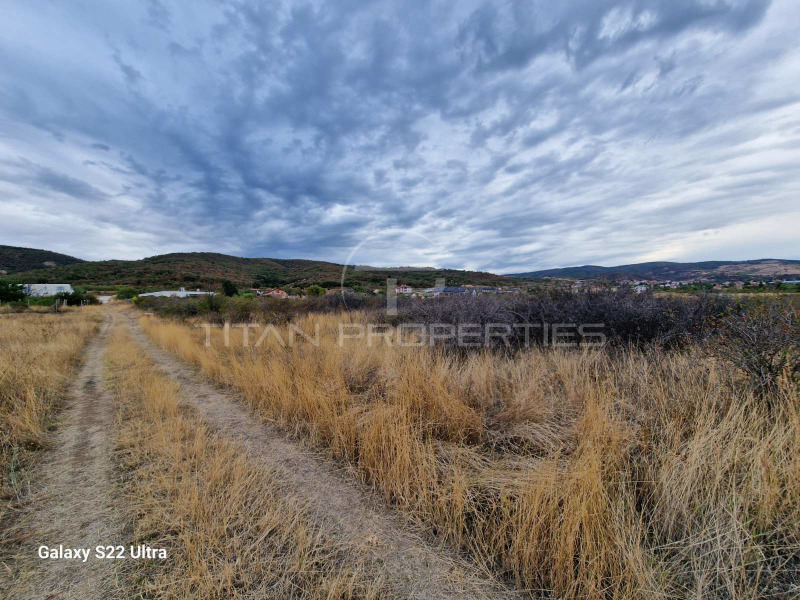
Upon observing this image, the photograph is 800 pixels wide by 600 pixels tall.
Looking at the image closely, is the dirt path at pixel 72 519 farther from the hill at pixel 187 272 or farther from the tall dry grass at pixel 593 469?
the hill at pixel 187 272

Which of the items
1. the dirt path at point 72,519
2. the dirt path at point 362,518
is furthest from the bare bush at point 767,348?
the dirt path at point 72,519

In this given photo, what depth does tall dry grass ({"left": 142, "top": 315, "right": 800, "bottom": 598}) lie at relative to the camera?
1597 millimetres

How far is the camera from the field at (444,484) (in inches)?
65.7

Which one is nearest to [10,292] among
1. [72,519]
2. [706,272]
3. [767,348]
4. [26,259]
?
[72,519]

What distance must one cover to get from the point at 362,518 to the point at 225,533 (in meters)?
0.92

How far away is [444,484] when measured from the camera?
2.40 meters

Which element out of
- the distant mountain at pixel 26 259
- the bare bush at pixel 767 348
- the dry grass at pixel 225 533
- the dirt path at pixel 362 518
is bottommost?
the dirt path at pixel 362 518

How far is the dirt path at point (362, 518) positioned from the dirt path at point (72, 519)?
3.66 feet

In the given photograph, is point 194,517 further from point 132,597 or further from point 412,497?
point 412,497

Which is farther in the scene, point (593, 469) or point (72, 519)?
point (72, 519)

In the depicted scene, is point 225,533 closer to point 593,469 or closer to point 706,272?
point 593,469

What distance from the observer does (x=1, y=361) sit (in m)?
5.43

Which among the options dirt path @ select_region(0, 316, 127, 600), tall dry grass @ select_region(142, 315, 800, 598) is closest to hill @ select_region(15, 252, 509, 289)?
dirt path @ select_region(0, 316, 127, 600)

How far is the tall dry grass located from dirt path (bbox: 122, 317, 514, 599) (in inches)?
6.1
